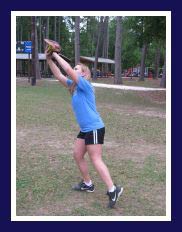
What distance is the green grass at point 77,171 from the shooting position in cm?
509

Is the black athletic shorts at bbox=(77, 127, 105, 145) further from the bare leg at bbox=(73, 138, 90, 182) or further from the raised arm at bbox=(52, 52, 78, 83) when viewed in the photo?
the raised arm at bbox=(52, 52, 78, 83)

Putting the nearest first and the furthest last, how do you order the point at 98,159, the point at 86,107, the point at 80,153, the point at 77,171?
the point at 86,107 → the point at 98,159 → the point at 80,153 → the point at 77,171

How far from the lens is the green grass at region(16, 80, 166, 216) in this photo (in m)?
5.09

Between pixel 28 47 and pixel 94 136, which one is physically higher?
pixel 28 47

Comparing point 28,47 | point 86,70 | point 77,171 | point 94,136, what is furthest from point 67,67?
point 28,47

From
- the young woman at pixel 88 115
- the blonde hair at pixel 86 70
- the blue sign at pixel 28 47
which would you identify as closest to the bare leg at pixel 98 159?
the young woman at pixel 88 115

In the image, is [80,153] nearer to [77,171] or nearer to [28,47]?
[77,171]

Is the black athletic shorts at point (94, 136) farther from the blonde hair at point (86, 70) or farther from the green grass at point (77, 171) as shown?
the green grass at point (77, 171)

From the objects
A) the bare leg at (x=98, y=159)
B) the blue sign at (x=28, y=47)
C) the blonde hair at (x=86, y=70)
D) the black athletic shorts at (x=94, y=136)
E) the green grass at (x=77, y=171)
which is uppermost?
the blue sign at (x=28, y=47)

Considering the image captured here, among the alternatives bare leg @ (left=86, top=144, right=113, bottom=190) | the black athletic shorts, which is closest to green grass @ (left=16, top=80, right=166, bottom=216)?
bare leg @ (left=86, top=144, right=113, bottom=190)

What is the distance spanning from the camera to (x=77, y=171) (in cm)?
650

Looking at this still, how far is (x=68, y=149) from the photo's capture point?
7.98 meters

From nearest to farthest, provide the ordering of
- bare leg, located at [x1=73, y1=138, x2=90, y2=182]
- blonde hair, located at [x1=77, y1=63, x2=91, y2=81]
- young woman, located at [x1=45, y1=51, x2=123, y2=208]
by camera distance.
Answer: young woman, located at [x1=45, y1=51, x2=123, y2=208] → blonde hair, located at [x1=77, y1=63, x2=91, y2=81] → bare leg, located at [x1=73, y1=138, x2=90, y2=182]

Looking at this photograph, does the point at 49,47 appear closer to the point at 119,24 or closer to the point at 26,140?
the point at 26,140
